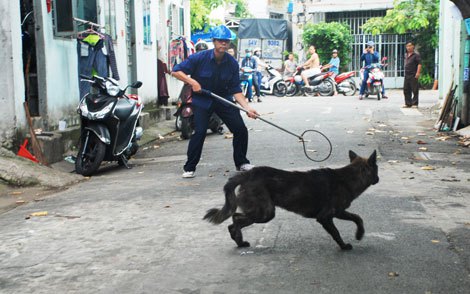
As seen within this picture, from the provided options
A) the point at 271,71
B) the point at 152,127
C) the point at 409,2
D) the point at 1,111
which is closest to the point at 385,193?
the point at 1,111

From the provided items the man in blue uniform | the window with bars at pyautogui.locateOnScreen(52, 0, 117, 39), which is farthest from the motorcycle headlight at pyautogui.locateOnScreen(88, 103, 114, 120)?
the window with bars at pyautogui.locateOnScreen(52, 0, 117, 39)

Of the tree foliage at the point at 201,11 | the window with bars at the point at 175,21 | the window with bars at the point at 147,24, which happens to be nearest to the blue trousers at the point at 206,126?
the window with bars at the point at 147,24

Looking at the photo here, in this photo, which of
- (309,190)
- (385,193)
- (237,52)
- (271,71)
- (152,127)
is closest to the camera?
(309,190)

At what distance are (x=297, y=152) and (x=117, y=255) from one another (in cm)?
577

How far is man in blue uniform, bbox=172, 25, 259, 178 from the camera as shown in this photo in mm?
8508

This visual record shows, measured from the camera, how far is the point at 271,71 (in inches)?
1089

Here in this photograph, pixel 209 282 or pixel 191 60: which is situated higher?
pixel 191 60

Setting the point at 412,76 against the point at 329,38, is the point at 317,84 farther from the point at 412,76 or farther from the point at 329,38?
the point at 412,76

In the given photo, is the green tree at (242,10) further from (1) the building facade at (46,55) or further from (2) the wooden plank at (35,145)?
(2) the wooden plank at (35,145)

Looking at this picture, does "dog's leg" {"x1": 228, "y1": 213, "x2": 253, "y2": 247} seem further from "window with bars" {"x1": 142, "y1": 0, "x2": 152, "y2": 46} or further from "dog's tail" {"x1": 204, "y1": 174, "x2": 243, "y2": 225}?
"window with bars" {"x1": 142, "y1": 0, "x2": 152, "y2": 46}

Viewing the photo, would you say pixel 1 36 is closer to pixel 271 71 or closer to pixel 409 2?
pixel 271 71

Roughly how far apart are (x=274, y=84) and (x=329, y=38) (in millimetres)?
6012

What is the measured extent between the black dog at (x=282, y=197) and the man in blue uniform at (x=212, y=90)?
336cm

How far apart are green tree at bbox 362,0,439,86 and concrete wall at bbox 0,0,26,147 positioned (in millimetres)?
22680
